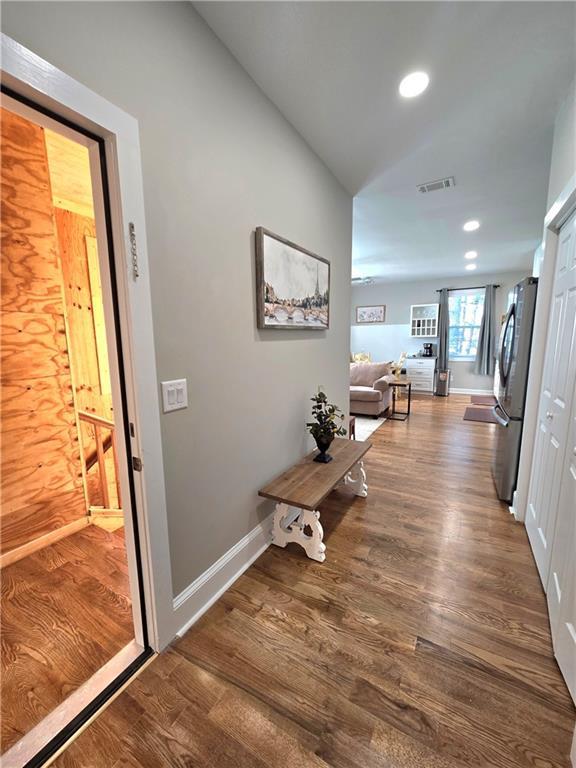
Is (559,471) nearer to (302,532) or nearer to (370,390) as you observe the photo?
(302,532)

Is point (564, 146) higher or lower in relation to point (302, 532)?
higher

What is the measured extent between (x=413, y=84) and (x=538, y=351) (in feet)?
5.92

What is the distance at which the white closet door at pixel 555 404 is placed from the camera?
5.14 ft

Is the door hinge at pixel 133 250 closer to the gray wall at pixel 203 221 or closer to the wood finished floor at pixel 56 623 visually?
the gray wall at pixel 203 221

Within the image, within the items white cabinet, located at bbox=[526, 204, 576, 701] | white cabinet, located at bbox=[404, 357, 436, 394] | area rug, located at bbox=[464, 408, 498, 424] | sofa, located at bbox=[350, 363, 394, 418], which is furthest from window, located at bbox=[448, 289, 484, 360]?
white cabinet, located at bbox=[526, 204, 576, 701]

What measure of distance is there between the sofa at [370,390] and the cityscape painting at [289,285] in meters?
2.96

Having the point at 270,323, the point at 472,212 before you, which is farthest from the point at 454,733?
the point at 472,212

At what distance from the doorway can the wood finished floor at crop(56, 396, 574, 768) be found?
0.87 ft

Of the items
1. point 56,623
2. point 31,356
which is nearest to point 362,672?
point 56,623

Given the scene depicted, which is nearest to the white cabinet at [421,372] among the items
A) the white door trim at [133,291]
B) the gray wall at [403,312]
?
the gray wall at [403,312]

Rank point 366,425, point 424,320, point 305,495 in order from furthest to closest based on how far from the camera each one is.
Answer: point 424,320
point 366,425
point 305,495

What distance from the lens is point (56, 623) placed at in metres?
1.50

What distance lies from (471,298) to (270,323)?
23.8 feet

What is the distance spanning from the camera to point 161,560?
1339mm
